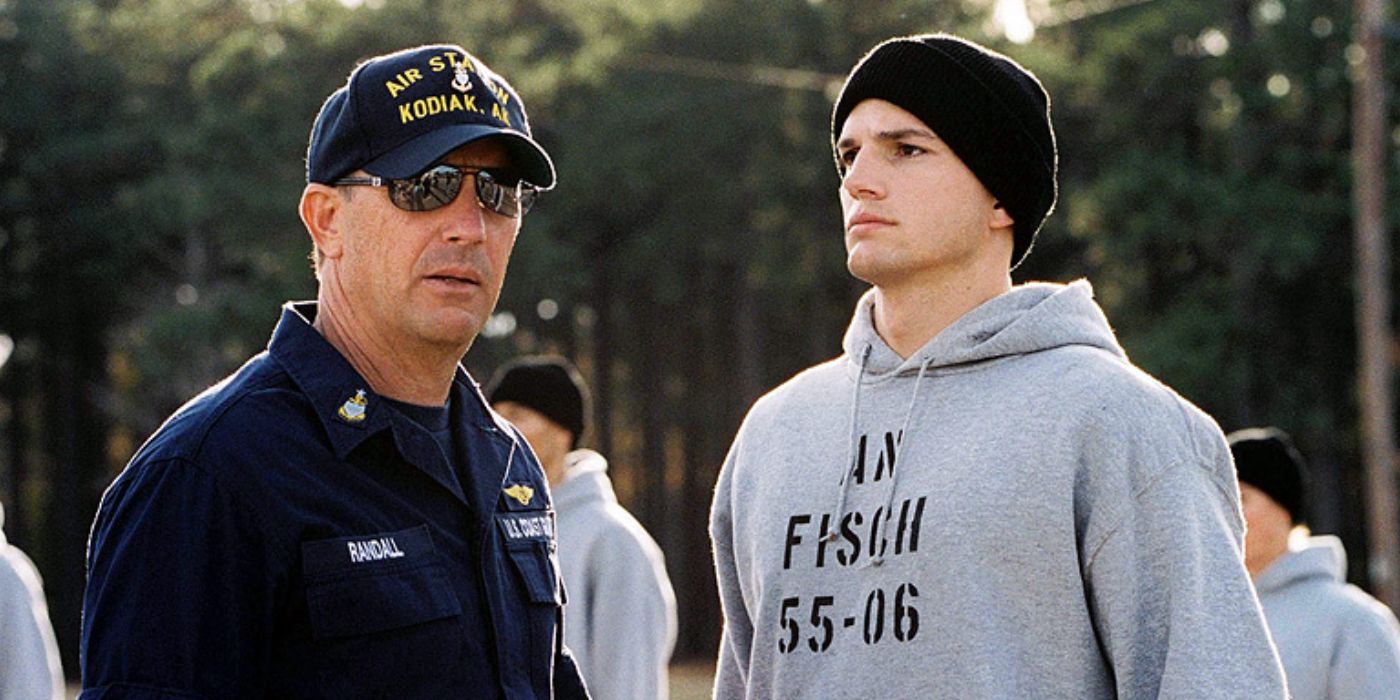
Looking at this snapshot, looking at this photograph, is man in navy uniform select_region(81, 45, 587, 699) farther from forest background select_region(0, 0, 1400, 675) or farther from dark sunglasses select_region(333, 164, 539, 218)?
forest background select_region(0, 0, 1400, 675)

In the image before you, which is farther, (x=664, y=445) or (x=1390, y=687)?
(x=664, y=445)

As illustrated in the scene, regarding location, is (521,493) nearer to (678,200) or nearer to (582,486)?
(582,486)

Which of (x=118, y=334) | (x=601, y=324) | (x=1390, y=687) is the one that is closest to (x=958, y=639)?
(x=1390, y=687)

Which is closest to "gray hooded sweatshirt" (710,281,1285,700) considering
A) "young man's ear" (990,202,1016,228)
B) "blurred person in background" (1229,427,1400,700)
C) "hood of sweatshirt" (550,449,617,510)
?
"young man's ear" (990,202,1016,228)

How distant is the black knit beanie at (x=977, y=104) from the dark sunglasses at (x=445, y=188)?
29.0 inches

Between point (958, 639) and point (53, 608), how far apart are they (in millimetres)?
47160

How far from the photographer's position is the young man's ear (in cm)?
403

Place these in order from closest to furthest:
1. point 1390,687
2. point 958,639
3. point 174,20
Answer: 1. point 958,639
2. point 1390,687
3. point 174,20

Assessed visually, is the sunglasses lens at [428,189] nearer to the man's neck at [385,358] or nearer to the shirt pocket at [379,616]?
the man's neck at [385,358]

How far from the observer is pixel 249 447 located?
3.17 meters

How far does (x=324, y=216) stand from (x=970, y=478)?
1140 mm

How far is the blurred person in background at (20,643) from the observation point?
6.76m

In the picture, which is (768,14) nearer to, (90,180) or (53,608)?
(90,180)

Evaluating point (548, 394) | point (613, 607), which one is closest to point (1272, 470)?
point (613, 607)
